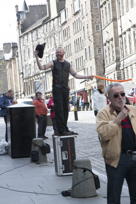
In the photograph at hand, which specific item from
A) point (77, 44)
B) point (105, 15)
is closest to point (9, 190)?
point (105, 15)

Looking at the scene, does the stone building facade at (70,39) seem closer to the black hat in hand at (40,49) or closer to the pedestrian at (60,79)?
the pedestrian at (60,79)

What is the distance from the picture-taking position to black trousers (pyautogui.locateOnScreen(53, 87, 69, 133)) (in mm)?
11305

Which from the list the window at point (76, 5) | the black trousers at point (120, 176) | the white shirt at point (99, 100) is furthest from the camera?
the window at point (76, 5)

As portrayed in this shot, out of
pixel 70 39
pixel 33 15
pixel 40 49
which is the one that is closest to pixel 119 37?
pixel 70 39

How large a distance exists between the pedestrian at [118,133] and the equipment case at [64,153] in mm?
5078

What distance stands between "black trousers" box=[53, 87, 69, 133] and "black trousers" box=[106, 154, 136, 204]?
500 cm

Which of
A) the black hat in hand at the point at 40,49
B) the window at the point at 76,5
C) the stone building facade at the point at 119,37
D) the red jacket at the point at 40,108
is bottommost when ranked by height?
the red jacket at the point at 40,108

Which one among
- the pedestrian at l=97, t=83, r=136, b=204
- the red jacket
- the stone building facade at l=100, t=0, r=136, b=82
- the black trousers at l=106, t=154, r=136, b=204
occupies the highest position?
the stone building facade at l=100, t=0, r=136, b=82

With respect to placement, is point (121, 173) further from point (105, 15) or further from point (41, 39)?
point (41, 39)

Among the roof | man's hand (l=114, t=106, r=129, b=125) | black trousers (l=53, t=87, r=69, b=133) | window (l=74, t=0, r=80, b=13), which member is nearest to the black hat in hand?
black trousers (l=53, t=87, r=69, b=133)

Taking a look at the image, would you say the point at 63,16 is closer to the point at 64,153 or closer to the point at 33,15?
the point at 33,15

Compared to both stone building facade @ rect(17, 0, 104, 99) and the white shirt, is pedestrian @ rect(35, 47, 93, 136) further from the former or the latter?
stone building facade @ rect(17, 0, 104, 99)

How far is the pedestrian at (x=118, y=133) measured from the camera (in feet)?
19.9

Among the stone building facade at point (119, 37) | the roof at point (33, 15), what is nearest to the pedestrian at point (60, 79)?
the stone building facade at point (119, 37)
